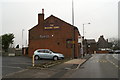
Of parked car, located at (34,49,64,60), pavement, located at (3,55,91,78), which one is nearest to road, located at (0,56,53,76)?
pavement, located at (3,55,91,78)

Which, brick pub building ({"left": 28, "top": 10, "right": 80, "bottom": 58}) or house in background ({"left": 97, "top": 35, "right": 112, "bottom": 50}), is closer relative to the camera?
brick pub building ({"left": 28, "top": 10, "right": 80, "bottom": 58})

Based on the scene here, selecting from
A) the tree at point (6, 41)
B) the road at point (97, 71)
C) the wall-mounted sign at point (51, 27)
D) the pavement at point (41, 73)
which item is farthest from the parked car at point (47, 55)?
the tree at point (6, 41)

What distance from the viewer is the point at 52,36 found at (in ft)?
133

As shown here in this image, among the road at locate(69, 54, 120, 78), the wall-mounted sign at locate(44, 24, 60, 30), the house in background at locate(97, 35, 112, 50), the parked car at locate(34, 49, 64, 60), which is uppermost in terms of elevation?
the wall-mounted sign at locate(44, 24, 60, 30)

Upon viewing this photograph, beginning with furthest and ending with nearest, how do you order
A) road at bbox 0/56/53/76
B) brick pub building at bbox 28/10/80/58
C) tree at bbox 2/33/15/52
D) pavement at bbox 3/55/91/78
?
tree at bbox 2/33/15/52 < brick pub building at bbox 28/10/80/58 < road at bbox 0/56/53/76 < pavement at bbox 3/55/91/78

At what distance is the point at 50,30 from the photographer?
40906mm

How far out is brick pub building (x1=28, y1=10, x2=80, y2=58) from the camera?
39.7 m

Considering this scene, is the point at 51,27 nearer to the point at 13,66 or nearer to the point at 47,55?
the point at 47,55

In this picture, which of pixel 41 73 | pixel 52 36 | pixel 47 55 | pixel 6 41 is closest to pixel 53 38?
pixel 52 36

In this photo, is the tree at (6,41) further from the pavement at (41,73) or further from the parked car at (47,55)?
the pavement at (41,73)

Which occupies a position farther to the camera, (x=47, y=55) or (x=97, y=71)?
(x=47, y=55)

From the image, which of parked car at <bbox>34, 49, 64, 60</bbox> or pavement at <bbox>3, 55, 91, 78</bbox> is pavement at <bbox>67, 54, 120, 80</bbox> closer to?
pavement at <bbox>3, 55, 91, 78</bbox>

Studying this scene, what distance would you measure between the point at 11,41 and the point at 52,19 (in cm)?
2996

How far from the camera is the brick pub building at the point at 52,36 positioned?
130 feet
